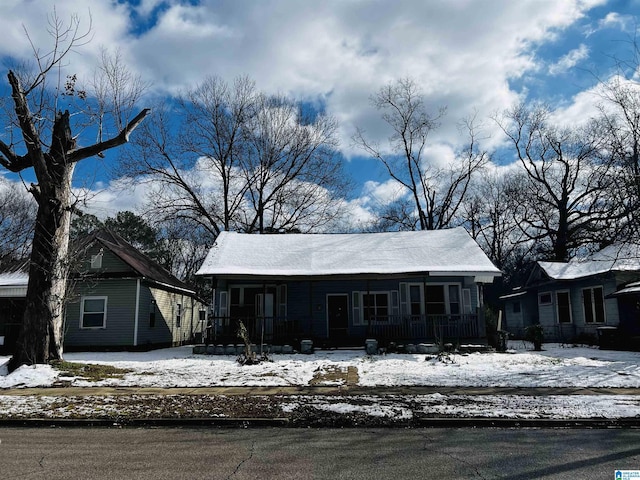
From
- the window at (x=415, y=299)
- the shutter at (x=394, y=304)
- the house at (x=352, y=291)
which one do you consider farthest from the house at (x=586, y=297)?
the shutter at (x=394, y=304)

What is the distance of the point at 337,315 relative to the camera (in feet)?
69.6

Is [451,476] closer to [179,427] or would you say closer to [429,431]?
[429,431]

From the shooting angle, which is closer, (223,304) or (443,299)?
(223,304)

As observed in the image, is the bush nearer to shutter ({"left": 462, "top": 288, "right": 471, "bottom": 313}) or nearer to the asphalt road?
shutter ({"left": 462, "top": 288, "right": 471, "bottom": 313})

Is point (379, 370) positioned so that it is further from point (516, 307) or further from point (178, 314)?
point (516, 307)

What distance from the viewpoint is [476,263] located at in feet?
66.2

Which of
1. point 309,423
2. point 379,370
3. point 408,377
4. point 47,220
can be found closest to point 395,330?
point 379,370

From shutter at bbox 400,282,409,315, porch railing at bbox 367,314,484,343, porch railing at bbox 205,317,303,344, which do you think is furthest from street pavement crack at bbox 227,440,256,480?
shutter at bbox 400,282,409,315

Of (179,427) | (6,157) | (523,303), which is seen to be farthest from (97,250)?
(523,303)

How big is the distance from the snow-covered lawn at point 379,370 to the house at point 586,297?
315cm

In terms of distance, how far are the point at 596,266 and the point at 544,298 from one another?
4146mm

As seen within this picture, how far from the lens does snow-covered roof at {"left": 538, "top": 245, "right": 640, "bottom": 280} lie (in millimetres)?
21000

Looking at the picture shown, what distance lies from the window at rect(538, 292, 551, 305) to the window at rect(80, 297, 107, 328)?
22.2 metres

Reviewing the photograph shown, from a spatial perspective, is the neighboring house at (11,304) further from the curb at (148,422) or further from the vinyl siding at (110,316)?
the curb at (148,422)
